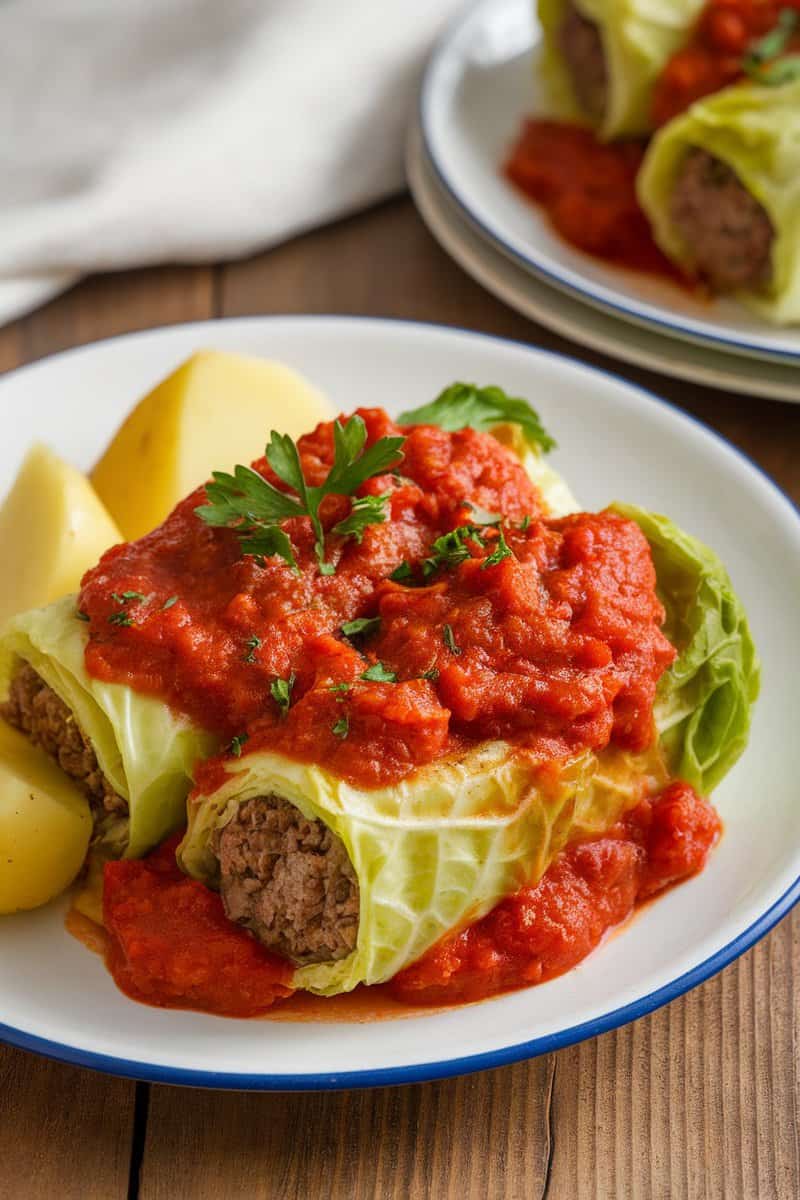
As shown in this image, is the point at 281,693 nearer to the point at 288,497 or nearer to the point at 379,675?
the point at 379,675

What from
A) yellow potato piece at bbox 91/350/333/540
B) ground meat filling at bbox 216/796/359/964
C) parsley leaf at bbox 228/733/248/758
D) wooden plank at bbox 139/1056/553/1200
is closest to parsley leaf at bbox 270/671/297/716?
parsley leaf at bbox 228/733/248/758

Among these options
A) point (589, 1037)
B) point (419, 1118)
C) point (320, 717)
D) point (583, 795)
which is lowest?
point (419, 1118)

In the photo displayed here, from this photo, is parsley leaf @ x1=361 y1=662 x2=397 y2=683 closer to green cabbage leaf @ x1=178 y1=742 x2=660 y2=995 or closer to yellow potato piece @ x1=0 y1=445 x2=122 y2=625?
green cabbage leaf @ x1=178 y1=742 x2=660 y2=995

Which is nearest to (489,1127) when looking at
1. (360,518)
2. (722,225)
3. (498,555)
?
(498,555)

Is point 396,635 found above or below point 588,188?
above

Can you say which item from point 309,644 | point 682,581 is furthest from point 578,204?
point 309,644

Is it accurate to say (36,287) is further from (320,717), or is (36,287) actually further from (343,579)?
(320,717)
